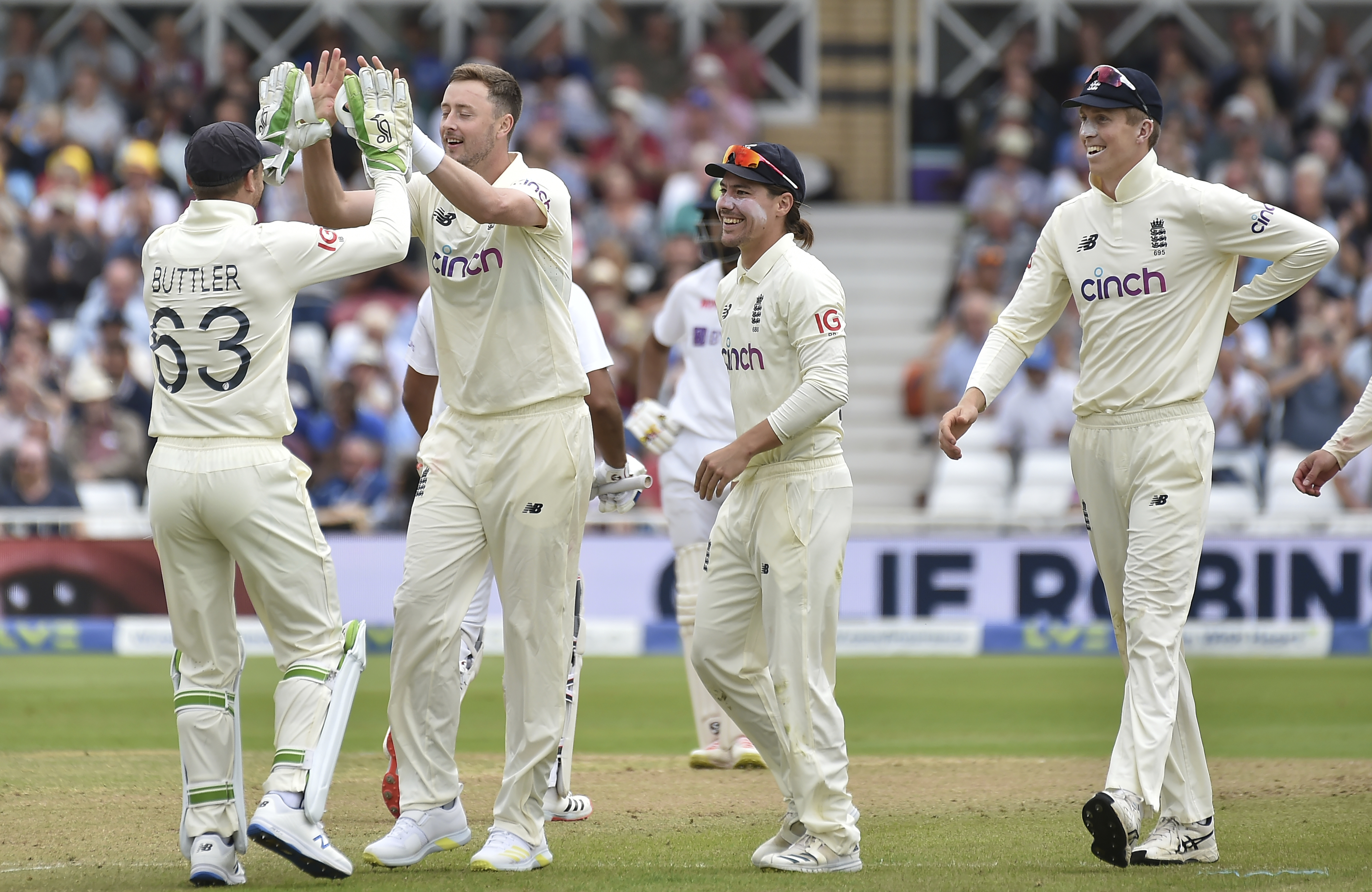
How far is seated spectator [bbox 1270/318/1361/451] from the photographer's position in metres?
15.7

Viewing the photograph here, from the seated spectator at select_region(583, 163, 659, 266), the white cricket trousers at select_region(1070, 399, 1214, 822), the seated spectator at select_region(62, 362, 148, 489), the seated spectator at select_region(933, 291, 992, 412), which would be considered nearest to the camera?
the white cricket trousers at select_region(1070, 399, 1214, 822)

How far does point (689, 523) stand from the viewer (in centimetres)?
890

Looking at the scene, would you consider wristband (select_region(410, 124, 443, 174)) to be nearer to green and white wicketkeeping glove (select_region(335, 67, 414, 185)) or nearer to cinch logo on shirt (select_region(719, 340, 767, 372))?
green and white wicketkeeping glove (select_region(335, 67, 414, 185))

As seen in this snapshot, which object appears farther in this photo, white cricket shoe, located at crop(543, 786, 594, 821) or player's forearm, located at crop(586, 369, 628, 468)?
A: player's forearm, located at crop(586, 369, 628, 468)

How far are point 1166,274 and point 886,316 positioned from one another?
12.9 m

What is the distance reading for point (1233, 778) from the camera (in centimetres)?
824

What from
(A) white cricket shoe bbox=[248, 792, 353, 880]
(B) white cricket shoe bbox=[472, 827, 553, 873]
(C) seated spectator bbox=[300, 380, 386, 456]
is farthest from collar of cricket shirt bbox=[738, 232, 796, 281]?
(C) seated spectator bbox=[300, 380, 386, 456]

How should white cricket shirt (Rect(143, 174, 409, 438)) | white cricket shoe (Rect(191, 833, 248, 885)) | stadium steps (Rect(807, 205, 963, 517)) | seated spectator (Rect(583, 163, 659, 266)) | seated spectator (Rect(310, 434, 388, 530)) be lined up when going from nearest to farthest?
white cricket shoe (Rect(191, 833, 248, 885))
white cricket shirt (Rect(143, 174, 409, 438))
seated spectator (Rect(310, 434, 388, 530))
stadium steps (Rect(807, 205, 963, 517))
seated spectator (Rect(583, 163, 659, 266))

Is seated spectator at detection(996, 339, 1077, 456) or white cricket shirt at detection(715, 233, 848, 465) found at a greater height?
white cricket shirt at detection(715, 233, 848, 465)

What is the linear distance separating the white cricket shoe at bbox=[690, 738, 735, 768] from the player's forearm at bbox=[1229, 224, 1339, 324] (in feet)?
10.9

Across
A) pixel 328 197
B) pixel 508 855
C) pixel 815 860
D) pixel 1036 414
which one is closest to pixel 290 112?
pixel 328 197

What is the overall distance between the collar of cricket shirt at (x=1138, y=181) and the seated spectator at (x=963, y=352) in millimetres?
9994

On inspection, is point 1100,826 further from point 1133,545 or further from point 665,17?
point 665,17

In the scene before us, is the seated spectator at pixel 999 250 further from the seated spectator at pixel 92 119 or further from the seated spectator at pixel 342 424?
the seated spectator at pixel 92 119
